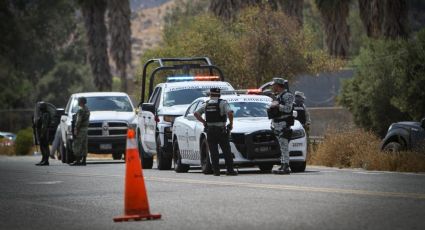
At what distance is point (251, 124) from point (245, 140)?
50 centimetres

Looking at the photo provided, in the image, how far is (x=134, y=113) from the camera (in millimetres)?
36938

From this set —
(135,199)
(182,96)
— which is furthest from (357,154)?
(135,199)

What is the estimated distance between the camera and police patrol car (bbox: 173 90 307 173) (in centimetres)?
2425

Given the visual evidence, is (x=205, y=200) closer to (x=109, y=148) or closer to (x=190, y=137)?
Result: (x=190, y=137)

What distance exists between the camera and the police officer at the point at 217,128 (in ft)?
77.4

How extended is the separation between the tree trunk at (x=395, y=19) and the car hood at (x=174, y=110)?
1562cm

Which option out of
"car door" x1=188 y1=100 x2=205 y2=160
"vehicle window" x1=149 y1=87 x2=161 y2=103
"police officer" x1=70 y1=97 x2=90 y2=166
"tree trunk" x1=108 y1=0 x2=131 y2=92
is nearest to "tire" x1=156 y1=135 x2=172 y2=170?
"vehicle window" x1=149 y1=87 x2=161 y2=103

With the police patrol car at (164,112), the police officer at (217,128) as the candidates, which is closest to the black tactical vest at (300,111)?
the police patrol car at (164,112)

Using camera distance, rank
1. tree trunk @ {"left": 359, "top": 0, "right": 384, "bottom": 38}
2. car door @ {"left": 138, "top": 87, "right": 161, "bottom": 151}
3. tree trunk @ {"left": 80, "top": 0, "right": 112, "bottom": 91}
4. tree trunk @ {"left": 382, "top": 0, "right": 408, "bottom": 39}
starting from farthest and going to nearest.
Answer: tree trunk @ {"left": 80, "top": 0, "right": 112, "bottom": 91} → tree trunk @ {"left": 359, "top": 0, "right": 384, "bottom": 38} → tree trunk @ {"left": 382, "top": 0, "right": 408, "bottom": 39} → car door @ {"left": 138, "top": 87, "right": 161, "bottom": 151}

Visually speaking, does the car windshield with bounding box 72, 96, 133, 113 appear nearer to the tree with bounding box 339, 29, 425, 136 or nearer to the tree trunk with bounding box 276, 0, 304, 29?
the tree with bounding box 339, 29, 425, 136

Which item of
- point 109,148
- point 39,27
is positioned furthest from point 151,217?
point 39,27

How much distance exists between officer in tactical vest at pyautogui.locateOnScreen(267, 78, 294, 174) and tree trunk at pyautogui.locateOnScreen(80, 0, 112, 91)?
40.7 metres

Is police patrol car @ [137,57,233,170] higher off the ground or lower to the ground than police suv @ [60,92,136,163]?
higher

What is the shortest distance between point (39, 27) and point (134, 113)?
5301 cm
